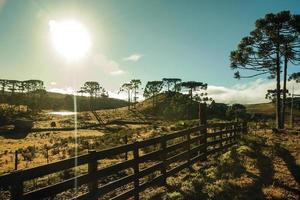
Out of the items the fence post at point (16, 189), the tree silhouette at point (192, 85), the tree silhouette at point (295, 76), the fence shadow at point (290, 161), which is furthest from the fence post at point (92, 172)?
the tree silhouette at point (192, 85)

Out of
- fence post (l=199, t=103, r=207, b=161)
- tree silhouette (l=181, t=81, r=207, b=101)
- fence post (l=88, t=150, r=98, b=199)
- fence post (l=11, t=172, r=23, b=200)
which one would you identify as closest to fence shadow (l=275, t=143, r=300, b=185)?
fence post (l=199, t=103, r=207, b=161)

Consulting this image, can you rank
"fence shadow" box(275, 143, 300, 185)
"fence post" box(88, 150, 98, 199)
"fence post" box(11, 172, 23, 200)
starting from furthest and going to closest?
"fence shadow" box(275, 143, 300, 185) < "fence post" box(88, 150, 98, 199) < "fence post" box(11, 172, 23, 200)

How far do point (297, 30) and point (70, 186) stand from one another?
99.6 ft

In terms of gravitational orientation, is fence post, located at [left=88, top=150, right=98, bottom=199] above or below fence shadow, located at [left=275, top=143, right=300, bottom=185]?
above

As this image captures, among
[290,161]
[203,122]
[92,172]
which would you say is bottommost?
[290,161]

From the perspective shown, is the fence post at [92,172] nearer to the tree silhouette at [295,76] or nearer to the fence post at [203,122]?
the fence post at [203,122]

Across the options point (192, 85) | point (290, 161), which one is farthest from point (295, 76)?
point (192, 85)

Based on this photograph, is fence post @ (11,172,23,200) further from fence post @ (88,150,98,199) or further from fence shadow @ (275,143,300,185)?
fence shadow @ (275,143,300,185)

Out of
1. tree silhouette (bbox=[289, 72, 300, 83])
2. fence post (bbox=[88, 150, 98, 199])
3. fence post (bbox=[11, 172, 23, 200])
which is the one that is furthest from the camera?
tree silhouette (bbox=[289, 72, 300, 83])

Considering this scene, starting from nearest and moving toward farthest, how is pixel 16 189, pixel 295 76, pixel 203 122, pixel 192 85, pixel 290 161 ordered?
pixel 16 189 → pixel 290 161 → pixel 203 122 → pixel 295 76 → pixel 192 85

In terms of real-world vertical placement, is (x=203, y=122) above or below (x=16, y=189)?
above

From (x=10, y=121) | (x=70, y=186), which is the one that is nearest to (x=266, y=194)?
(x=70, y=186)

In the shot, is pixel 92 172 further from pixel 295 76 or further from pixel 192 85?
pixel 192 85

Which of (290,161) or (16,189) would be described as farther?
(290,161)
